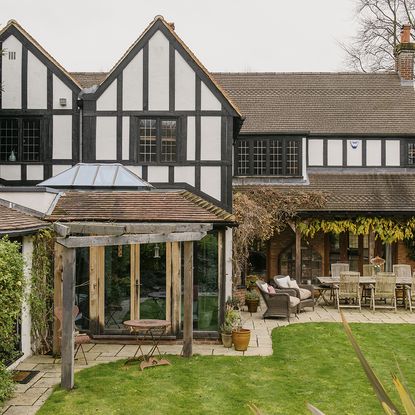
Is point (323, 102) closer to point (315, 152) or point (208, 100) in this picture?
point (315, 152)

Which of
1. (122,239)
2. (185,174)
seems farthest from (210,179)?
(122,239)

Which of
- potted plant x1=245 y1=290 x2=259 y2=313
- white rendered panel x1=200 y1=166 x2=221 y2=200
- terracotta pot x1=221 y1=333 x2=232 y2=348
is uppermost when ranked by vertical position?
white rendered panel x1=200 y1=166 x2=221 y2=200

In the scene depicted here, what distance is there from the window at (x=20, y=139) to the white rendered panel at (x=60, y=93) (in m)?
0.68

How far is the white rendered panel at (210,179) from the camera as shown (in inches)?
543

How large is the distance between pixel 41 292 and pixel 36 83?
242 inches

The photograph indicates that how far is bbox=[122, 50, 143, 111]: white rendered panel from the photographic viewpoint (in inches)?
543

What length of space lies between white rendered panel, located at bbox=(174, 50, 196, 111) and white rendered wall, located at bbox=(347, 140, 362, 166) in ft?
28.8

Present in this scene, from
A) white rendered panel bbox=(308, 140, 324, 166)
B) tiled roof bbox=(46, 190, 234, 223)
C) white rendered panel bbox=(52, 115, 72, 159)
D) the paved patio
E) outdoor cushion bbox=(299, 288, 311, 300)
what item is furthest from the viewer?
white rendered panel bbox=(308, 140, 324, 166)

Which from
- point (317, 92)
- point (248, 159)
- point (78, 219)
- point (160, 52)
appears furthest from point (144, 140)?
point (317, 92)

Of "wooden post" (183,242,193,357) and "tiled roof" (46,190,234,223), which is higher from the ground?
"tiled roof" (46,190,234,223)

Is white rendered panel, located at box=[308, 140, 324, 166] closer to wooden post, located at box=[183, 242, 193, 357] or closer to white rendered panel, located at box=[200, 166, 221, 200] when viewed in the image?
white rendered panel, located at box=[200, 166, 221, 200]

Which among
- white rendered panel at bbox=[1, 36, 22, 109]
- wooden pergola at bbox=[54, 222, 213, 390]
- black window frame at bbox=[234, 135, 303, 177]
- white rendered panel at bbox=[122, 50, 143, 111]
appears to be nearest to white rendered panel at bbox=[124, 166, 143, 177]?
white rendered panel at bbox=[122, 50, 143, 111]

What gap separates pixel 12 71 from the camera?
14570mm

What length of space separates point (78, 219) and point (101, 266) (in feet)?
4.10
